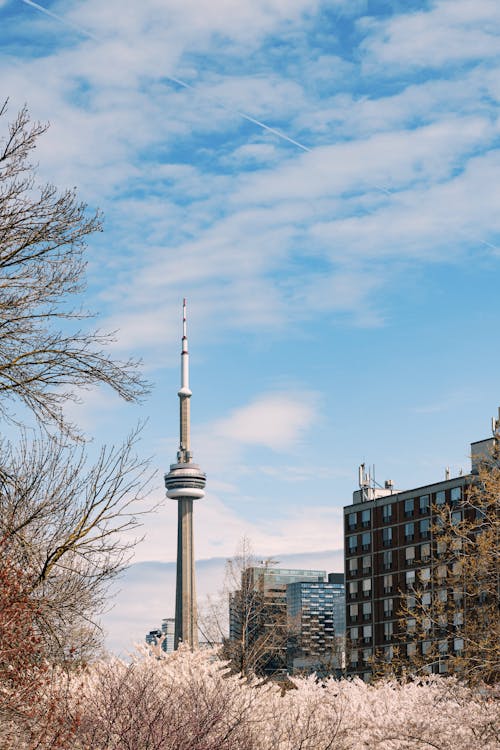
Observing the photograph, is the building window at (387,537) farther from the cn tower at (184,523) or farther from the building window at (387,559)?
the cn tower at (184,523)

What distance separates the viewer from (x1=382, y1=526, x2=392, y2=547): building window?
4208 inches

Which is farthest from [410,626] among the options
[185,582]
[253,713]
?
[185,582]

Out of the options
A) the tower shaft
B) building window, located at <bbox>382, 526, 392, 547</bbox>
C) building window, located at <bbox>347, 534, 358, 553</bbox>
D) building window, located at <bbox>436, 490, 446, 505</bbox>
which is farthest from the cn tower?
building window, located at <bbox>436, 490, 446, 505</bbox>

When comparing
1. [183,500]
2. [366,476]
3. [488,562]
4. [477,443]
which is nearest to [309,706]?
[488,562]

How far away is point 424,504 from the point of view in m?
103

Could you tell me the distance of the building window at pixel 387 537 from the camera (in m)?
107

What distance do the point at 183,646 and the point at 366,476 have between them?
302 ft

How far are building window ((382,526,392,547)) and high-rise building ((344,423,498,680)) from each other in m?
0.09

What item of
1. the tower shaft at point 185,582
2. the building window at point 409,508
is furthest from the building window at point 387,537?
the tower shaft at point 185,582

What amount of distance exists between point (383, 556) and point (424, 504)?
7277 mm

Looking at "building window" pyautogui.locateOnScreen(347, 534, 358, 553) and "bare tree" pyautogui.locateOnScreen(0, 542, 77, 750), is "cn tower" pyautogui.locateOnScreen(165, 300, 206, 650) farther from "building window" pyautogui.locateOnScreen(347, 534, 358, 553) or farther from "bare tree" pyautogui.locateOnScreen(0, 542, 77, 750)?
"bare tree" pyautogui.locateOnScreen(0, 542, 77, 750)

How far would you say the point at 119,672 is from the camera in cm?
2133

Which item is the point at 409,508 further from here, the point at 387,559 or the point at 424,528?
the point at 387,559

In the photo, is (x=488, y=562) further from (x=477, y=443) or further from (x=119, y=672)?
(x=477, y=443)
